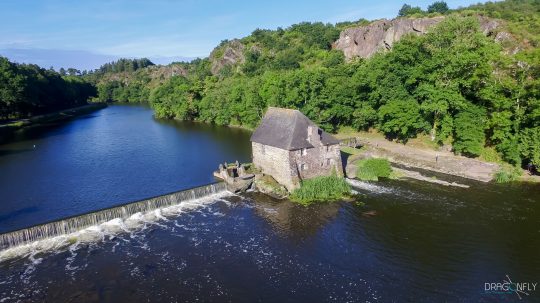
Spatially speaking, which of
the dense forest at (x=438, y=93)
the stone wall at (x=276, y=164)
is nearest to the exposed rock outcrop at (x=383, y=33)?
the dense forest at (x=438, y=93)

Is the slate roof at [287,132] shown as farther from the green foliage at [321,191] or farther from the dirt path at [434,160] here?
the dirt path at [434,160]

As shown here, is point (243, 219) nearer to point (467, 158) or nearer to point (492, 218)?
point (492, 218)

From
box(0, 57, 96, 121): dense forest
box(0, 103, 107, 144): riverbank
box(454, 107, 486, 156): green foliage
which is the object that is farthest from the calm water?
box(454, 107, 486, 156): green foliage

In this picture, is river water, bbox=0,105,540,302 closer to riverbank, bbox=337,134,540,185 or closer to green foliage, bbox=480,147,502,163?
riverbank, bbox=337,134,540,185

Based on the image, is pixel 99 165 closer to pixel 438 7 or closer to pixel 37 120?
pixel 37 120

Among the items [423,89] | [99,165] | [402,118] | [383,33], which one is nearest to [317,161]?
[402,118]
